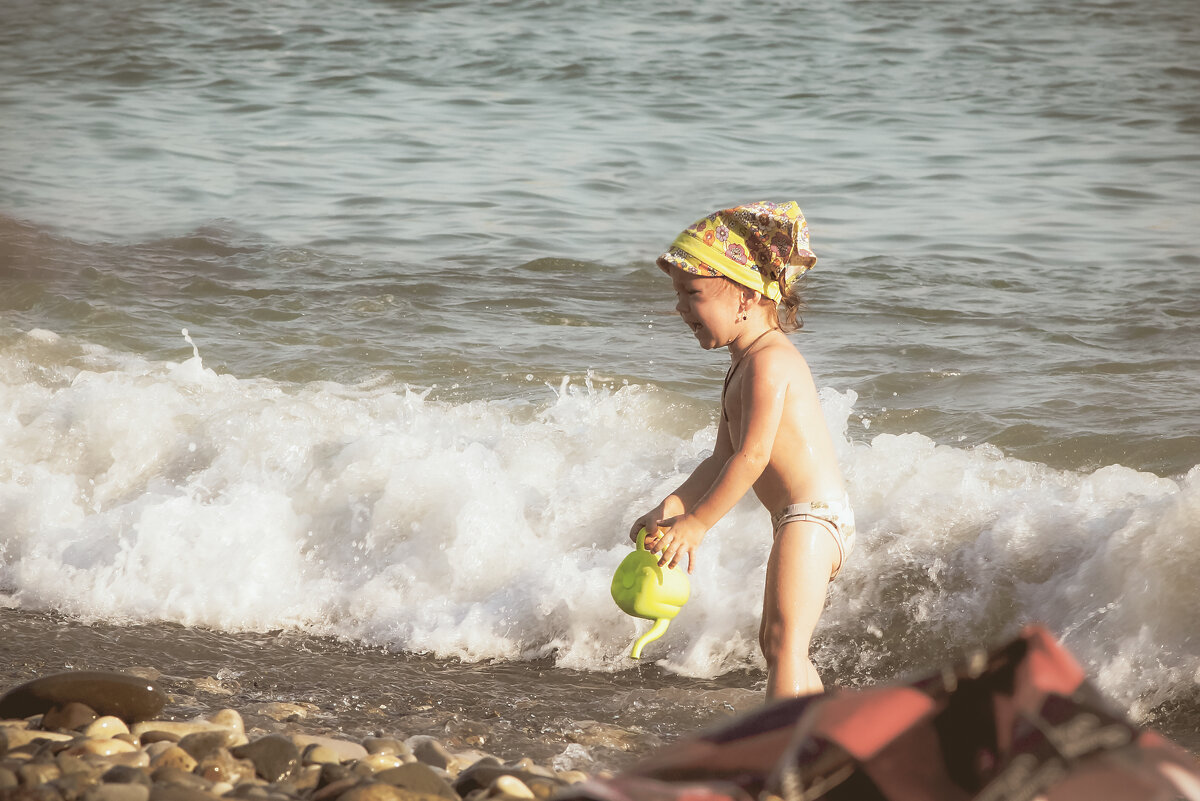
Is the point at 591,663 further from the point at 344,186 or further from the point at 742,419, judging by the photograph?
the point at 344,186

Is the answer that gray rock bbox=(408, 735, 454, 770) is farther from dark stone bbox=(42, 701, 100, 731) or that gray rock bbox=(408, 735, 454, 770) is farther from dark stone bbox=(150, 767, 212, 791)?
dark stone bbox=(42, 701, 100, 731)

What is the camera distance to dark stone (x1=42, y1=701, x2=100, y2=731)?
3193 mm

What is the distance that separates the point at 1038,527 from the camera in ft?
15.6

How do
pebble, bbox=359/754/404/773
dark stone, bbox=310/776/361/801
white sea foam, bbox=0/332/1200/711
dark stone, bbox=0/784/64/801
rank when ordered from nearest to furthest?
dark stone, bbox=0/784/64/801 < dark stone, bbox=310/776/361/801 < pebble, bbox=359/754/404/773 < white sea foam, bbox=0/332/1200/711

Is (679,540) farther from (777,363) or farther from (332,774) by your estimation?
(332,774)

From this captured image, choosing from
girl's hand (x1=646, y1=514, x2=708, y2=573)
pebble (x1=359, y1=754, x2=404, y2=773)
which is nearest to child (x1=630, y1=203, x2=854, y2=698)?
girl's hand (x1=646, y1=514, x2=708, y2=573)

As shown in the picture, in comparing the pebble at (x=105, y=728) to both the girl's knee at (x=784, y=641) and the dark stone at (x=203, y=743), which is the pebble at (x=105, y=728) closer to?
the dark stone at (x=203, y=743)

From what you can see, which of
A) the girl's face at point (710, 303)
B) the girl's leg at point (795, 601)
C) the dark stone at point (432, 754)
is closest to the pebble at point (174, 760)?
the dark stone at point (432, 754)

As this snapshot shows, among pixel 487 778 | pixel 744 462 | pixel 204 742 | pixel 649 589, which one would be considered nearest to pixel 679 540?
pixel 649 589

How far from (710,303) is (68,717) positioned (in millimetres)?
2039

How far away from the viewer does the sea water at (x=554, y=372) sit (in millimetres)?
4516

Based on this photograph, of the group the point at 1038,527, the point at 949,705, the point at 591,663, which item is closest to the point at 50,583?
the point at 591,663

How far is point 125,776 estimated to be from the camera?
2701 mm

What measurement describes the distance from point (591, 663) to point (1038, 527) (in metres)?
1.78
